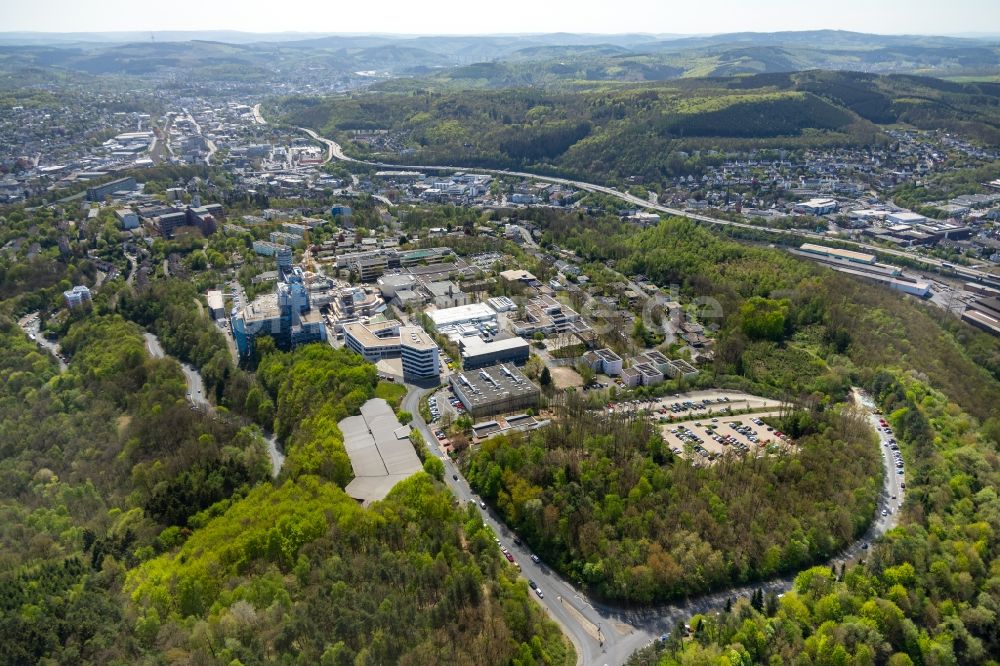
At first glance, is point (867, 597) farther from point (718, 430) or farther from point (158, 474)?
point (158, 474)

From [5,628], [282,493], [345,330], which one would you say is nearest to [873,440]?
[282,493]

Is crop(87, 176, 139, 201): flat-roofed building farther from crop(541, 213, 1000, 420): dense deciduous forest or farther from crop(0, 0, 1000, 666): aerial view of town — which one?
crop(541, 213, 1000, 420): dense deciduous forest

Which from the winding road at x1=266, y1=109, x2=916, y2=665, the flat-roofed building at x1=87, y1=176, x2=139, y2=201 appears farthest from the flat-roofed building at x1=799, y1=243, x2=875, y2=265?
the flat-roofed building at x1=87, y1=176, x2=139, y2=201

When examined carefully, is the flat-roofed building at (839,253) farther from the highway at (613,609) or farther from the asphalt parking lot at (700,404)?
the highway at (613,609)

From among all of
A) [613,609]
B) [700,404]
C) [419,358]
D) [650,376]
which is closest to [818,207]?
[650,376]

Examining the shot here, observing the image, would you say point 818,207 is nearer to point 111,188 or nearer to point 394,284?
point 394,284
